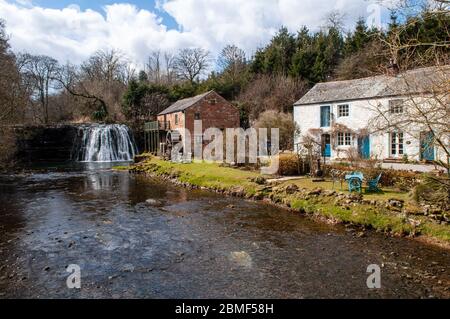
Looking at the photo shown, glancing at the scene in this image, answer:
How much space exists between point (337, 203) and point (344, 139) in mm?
12642

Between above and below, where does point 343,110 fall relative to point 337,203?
above

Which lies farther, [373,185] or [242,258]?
[373,185]

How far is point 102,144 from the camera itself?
36.0m

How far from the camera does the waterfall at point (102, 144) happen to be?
35969 millimetres

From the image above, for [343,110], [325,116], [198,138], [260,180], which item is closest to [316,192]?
[260,180]

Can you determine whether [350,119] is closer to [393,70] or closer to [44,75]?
[393,70]

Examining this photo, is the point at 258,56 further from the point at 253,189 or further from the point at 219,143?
the point at 253,189

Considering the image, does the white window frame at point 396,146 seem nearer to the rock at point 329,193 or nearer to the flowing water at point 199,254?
the rock at point 329,193

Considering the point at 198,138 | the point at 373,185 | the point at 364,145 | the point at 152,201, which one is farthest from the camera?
the point at 198,138

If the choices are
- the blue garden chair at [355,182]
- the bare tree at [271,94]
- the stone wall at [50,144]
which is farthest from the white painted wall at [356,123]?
the stone wall at [50,144]

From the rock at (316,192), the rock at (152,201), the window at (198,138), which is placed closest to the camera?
the rock at (316,192)

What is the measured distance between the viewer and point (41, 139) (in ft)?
120

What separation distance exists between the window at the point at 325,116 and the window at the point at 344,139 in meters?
1.41
